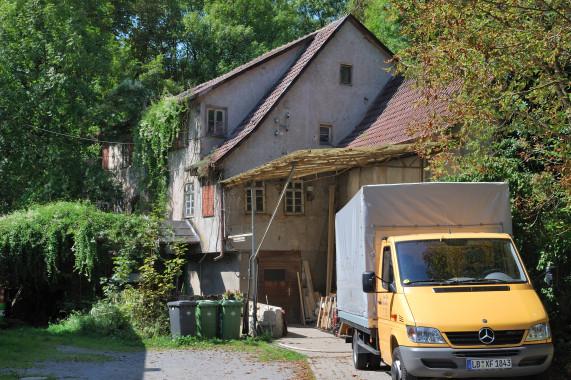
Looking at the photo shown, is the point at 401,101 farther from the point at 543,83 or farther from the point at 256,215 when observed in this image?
the point at 543,83

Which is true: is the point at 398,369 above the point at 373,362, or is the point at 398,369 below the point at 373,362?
above

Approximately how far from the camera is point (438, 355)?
9039 millimetres

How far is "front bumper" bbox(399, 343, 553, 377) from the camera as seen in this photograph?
8.99 metres

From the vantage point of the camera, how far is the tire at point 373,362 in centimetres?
1301

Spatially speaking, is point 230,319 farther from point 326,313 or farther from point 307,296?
point 307,296

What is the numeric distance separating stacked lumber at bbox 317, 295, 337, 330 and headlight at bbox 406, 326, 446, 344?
12.4 m

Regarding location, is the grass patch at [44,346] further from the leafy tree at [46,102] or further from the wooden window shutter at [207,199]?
the leafy tree at [46,102]

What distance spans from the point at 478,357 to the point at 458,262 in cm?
161

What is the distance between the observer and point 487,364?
8.97 meters

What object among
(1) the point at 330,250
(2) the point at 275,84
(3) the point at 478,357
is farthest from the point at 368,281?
(2) the point at 275,84

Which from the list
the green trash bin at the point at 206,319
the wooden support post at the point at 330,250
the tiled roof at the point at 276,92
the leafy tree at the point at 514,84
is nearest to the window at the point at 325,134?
the tiled roof at the point at 276,92

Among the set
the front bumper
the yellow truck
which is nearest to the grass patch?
the yellow truck

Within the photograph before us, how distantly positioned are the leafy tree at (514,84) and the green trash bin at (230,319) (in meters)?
7.53

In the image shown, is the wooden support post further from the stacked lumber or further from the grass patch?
the grass patch
